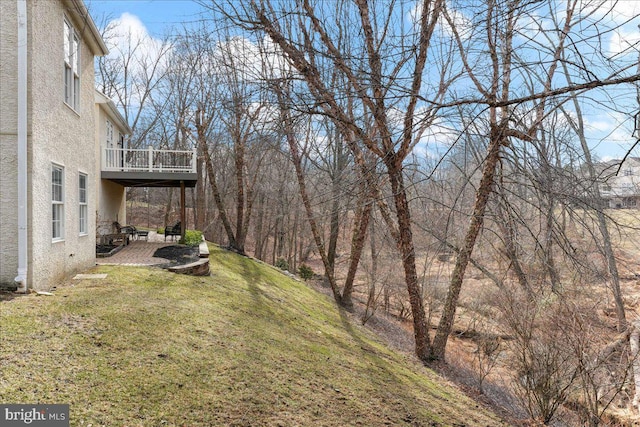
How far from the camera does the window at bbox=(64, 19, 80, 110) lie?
7773 millimetres

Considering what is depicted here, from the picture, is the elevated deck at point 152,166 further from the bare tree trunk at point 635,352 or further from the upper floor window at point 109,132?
the bare tree trunk at point 635,352

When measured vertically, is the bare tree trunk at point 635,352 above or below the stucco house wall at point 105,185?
below

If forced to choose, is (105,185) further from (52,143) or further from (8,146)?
(8,146)

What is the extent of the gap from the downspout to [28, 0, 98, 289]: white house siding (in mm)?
94

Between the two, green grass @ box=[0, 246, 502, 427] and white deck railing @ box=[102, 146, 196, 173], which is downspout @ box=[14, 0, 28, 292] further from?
white deck railing @ box=[102, 146, 196, 173]

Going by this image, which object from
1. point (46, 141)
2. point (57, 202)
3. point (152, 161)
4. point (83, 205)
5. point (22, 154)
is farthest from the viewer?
point (152, 161)

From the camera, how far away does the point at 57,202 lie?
282 inches

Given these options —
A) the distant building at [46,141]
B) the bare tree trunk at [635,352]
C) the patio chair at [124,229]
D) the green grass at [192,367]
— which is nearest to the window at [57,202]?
the distant building at [46,141]

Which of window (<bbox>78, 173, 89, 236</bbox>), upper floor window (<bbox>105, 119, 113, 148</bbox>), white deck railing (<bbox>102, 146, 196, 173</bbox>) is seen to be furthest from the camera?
upper floor window (<bbox>105, 119, 113, 148</bbox>)

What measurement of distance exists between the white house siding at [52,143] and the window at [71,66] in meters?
0.15

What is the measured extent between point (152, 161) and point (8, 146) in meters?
7.78

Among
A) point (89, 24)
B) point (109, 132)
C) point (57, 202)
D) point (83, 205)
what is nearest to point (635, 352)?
point (57, 202)

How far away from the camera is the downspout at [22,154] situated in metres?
5.99

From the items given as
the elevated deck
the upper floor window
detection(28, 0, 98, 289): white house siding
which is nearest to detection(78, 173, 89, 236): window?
detection(28, 0, 98, 289): white house siding
